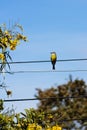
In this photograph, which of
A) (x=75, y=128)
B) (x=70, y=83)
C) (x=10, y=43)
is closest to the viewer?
(x=10, y=43)

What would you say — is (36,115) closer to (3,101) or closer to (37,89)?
(3,101)

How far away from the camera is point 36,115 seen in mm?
10945

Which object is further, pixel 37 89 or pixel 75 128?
pixel 37 89

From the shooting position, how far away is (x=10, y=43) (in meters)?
10.6

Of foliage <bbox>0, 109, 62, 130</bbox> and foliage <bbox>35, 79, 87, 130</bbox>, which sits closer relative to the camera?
foliage <bbox>0, 109, 62, 130</bbox>

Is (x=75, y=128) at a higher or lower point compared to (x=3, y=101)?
lower

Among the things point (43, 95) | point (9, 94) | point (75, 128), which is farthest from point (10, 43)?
point (43, 95)

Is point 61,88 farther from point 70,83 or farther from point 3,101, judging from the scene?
point 3,101

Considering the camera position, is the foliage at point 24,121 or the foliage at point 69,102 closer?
the foliage at point 24,121

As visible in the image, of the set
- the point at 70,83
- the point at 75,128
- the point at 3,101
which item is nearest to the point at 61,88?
the point at 70,83

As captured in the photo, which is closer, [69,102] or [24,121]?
[24,121]

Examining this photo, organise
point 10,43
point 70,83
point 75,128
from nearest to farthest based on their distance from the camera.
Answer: point 10,43 → point 75,128 → point 70,83

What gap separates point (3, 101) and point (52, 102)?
3910 centimetres

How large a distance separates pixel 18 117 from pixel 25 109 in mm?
242
